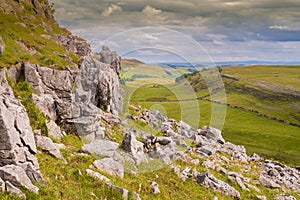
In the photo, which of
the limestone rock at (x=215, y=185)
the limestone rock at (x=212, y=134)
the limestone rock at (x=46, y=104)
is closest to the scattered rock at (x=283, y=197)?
the limestone rock at (x=215, y=185)

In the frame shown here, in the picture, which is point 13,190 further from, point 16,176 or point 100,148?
point 100,148

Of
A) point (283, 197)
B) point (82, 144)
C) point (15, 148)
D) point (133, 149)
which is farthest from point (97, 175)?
point (283, 197)

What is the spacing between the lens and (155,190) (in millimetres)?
19266

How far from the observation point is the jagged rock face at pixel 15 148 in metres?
14.0

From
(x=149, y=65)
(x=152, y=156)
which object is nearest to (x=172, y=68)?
(x=149, y=65)

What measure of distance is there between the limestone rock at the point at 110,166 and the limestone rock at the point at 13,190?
6145 millimetres

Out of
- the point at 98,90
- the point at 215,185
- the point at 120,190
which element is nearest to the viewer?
the point at 120,190

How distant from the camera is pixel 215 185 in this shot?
24.3 m

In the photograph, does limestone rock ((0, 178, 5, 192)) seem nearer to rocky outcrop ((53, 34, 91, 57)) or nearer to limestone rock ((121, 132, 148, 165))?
limestone rock ((121, 132, 148, 165))

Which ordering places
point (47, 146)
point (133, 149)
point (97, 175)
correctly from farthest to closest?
point (133, 149)
point (47, 146)
point (97, 175)

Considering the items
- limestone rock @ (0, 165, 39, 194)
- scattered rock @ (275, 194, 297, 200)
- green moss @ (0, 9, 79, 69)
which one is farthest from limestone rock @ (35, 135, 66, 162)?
scattered rock @ (275, 194, 297, 200)

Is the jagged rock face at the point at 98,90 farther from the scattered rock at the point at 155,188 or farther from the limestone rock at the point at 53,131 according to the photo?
the scattered rock at the point at 155,188

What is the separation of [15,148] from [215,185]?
15.1 metres

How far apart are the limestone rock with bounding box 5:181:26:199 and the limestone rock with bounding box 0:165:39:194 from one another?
411 mm
